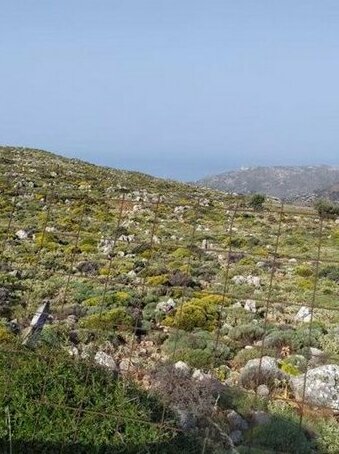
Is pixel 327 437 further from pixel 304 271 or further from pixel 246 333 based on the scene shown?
pixel 304 271

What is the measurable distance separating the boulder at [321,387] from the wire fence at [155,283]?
69 millimetres

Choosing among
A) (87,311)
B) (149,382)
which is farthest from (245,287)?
(149,382)

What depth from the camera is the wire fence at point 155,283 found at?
8.02 metres

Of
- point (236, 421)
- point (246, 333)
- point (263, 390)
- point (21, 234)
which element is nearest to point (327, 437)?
point (236, 421)

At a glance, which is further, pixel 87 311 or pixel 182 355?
pixel 87 311

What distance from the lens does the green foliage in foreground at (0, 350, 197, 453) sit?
754 centimetres

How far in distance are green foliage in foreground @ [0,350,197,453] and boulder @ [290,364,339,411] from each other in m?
2.55

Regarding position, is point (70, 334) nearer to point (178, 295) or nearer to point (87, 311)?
point (87, 311)

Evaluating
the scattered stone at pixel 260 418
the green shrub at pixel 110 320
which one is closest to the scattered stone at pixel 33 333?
the scattered stone at pixel 260 418

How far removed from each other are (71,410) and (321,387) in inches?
144

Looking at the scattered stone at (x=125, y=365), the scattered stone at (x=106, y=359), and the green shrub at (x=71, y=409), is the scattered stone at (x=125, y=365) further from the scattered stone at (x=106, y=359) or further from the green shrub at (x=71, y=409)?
the green shrub at (x=71, y=409)

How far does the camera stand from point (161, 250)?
2364 cm

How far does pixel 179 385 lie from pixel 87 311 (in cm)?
535

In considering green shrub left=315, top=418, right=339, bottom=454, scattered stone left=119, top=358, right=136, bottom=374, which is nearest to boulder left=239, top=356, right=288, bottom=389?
green shrub left=315, top=418, right=339, bottom=454
